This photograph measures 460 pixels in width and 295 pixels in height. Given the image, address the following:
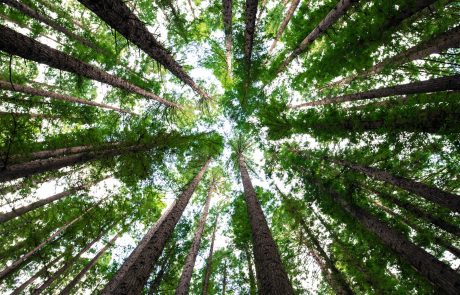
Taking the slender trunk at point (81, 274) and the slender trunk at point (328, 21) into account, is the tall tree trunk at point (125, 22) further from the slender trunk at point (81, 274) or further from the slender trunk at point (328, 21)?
the slender trunk at point (81, 274)

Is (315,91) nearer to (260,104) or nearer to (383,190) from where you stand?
(260,104)

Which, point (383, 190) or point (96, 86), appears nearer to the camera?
point (383, 190)

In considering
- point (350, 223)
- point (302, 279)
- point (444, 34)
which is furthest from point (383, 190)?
point (444, 34)

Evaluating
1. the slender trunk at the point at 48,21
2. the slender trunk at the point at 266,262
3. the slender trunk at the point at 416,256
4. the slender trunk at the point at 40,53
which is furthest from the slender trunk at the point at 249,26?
the slender trunk at the point at 48,21

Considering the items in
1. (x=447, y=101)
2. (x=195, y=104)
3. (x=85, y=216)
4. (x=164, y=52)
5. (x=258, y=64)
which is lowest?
(x=447, y=101)

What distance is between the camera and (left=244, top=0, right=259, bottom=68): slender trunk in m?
7.50

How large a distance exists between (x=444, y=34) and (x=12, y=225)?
2139cm

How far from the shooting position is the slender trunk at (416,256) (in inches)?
226

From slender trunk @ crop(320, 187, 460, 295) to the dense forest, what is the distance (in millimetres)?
41

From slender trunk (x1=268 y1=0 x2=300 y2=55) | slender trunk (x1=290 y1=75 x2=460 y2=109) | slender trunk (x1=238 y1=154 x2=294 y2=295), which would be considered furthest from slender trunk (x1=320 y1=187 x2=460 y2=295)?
slender trunk (x1=268 y1=0 x2=300 y2=55)

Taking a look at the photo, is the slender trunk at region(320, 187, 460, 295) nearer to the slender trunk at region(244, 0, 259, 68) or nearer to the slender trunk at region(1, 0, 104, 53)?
the slender trunk at region(244, 0, 259, 68)

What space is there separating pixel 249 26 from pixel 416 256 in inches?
335

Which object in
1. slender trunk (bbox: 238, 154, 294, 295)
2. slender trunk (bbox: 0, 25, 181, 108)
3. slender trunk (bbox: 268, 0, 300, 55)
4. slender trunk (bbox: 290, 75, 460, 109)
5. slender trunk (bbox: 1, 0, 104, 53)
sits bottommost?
slender trunk (bbox: 238, 154, 294, 295)

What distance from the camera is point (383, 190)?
→ 40.6ft
